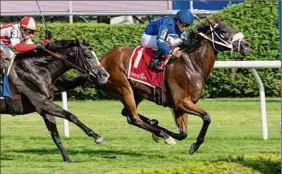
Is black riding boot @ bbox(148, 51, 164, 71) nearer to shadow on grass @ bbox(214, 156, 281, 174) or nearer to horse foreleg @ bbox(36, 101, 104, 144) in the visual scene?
horse foreleg @ bbox(36, 101, 104, 144)

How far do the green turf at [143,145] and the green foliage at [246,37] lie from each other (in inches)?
11.2

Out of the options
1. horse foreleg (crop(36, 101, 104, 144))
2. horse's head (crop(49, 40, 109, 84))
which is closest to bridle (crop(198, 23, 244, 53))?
horse's head (crop(49, 40, 109, 84))

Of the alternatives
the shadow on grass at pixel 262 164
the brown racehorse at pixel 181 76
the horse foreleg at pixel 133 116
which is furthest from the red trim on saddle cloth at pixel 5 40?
the shadow on grass at pixel 262 164

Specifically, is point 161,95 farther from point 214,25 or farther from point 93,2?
point 93,2

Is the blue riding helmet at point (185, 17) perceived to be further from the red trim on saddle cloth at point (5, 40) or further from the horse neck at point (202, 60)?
the red trim on saddle cloth at point (5, 40)

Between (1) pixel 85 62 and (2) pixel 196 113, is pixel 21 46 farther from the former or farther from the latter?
(2) pixel 196 113

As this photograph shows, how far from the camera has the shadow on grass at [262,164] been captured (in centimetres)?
682

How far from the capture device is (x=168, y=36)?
35.3 feet

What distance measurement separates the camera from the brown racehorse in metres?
10.7

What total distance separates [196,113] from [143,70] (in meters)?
0.83

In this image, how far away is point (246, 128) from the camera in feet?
44.5

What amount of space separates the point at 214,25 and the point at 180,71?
0.69 m

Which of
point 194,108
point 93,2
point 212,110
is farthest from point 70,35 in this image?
point 194,108

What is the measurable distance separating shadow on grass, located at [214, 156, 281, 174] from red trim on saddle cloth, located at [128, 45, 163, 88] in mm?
3808
